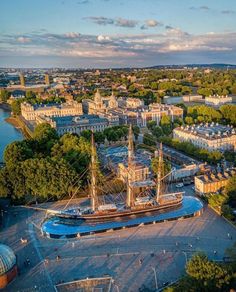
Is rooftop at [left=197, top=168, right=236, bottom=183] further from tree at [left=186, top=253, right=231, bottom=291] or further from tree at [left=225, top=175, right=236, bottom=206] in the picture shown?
tree at [left=186, top=253, right=231, bottom=291]

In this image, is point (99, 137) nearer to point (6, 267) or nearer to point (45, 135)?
point (45, 135)

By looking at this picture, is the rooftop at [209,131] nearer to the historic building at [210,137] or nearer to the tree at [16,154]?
the historic building at [210,137]

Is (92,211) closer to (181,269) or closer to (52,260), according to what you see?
(52,260)

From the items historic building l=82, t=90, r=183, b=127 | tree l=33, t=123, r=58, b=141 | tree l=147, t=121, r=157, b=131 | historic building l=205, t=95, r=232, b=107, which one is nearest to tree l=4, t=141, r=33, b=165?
tree l=33, t=123, r=58, b=141

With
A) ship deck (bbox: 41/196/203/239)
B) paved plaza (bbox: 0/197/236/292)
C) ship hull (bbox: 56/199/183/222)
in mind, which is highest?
ship hull (bbox: 56/199/183/222)

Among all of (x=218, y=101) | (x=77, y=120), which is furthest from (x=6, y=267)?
(x=218, y=101)

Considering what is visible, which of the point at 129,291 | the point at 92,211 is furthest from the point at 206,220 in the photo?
the point at 129,291

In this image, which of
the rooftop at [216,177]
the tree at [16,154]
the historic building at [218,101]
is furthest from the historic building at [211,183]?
the historic building at [218,101]
